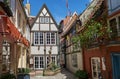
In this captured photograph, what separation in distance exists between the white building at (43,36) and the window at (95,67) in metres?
13.7

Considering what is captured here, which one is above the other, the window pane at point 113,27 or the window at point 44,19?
the window at point 44,19

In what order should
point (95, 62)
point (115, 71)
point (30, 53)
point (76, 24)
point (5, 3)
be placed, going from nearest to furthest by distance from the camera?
point (5, 3) < point (115, 71) < point (95, 62) < point (76, 24) < point (30, 53)

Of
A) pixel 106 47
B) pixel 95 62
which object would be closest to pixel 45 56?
pixel 95 62

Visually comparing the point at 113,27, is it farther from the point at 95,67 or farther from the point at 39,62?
the point at 39,62

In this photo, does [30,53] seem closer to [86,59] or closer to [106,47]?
[86,59]

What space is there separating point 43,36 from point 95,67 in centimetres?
→ 1570

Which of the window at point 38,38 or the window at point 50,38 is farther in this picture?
the window at point 50,38

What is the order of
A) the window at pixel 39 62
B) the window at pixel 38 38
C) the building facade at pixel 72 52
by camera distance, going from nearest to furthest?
the building facade at pixel 72 52, the window at pixel 39 62, the window at pixel 38 38

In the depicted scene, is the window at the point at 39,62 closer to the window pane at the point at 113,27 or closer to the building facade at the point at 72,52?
the building facade at the point at 72,52

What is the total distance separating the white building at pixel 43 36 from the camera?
1213 inches

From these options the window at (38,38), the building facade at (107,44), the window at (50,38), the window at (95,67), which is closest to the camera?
the building facade at (107,44)

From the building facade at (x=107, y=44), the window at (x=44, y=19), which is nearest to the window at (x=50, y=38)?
the window at (x=44, y=19)

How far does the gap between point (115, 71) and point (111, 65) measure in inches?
19.2

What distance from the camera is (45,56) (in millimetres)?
30766
